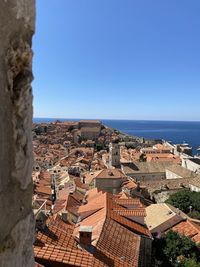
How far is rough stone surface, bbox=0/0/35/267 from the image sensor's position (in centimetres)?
198

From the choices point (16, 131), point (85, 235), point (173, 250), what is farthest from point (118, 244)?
point (16, 131)

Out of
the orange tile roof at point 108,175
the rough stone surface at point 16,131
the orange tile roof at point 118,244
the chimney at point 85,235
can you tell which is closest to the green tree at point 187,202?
the orange tile roof at point 108,175

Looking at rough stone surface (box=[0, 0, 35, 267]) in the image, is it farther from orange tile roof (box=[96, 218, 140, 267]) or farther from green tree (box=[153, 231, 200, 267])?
green tree (box=[153, 231, 200, 267])

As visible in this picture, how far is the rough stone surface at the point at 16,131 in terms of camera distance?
1979mm

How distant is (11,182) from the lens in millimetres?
2123

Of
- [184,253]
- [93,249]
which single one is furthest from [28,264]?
[184,253]

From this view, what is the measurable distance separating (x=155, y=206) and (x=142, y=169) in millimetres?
24317

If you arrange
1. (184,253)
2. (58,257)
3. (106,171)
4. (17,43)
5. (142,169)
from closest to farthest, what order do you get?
(17,43), (58,257), (184,253), (106,171), (142,169)

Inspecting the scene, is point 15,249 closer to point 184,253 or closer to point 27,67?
point 27,67

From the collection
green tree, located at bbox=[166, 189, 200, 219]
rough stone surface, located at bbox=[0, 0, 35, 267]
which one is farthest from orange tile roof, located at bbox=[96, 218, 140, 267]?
green tree, located at bbox=[166, 189, 200, 219]

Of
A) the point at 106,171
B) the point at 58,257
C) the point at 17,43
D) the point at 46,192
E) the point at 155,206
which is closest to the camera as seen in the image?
the point at 17,43

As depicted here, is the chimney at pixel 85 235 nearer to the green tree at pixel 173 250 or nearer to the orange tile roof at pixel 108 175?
the green tree at pixel 173 250

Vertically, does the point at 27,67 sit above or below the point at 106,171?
above

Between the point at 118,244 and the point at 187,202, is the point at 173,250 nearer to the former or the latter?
the point at 118,244
